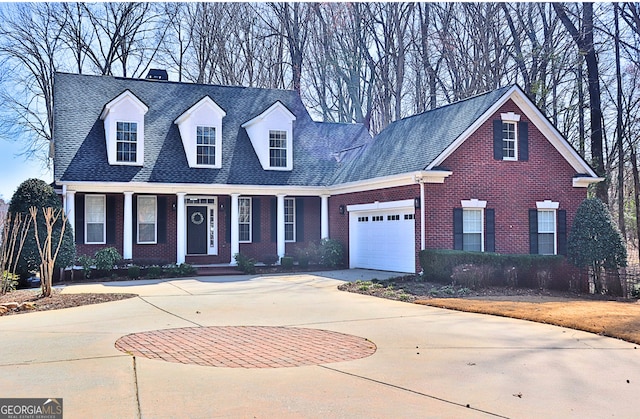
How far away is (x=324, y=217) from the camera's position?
80.2 feet

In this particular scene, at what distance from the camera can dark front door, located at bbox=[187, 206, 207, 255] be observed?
23.5 meters

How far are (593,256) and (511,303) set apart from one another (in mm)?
6357

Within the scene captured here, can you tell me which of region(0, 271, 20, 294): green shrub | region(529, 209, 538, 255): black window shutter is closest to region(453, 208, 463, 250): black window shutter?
region(529, 209, 538, 255): black window shutter

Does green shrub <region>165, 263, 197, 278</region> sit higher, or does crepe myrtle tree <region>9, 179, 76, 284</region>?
crepe myrtle tree <region>9, 179, 76, 284</region>

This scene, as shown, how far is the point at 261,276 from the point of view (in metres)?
20.3

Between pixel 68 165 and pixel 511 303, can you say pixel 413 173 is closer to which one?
pixel 511 303

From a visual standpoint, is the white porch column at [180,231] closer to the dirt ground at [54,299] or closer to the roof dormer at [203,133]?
the roof dormer at [203,133]

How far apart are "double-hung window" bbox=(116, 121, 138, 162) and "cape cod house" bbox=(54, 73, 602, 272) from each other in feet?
0.16

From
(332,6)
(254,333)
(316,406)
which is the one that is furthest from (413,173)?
(332,6)

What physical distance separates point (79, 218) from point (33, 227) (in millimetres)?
3647

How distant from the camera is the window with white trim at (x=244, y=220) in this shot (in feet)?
79.2

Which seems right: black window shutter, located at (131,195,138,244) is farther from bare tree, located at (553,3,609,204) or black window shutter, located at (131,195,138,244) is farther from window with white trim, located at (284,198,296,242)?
bare tree, located at (553,3,609,204)

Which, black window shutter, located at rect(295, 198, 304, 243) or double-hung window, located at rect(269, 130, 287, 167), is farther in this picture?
black window shutter, located at rect(295, 198, 304, 243)

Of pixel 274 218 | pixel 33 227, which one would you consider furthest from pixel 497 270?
pixel 33 227
